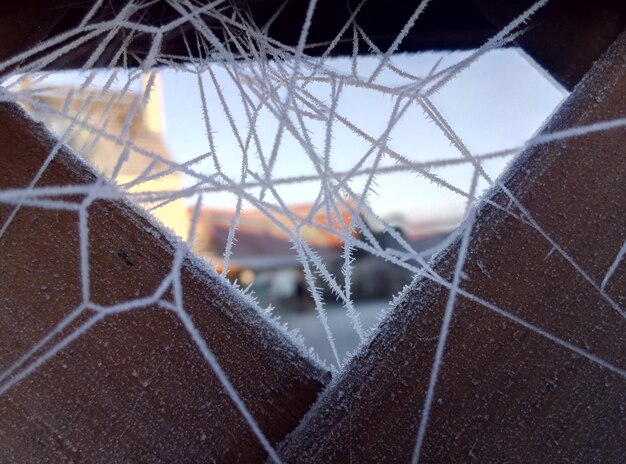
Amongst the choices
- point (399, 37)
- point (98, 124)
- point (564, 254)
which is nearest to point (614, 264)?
point (564, 254)

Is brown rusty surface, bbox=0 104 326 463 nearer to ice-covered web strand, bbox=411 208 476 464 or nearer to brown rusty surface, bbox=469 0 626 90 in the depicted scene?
ice-covered web strand, bbox=411 208 476 464

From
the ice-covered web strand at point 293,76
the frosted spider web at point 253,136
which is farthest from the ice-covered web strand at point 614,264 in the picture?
the ice-covered web strand at point 293,76

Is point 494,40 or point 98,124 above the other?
point 494,40

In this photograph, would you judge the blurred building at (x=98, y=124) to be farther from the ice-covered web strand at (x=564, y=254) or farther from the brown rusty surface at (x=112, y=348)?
the ice-covered web strand at (x=564, y=254)

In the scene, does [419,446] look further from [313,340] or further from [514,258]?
[313,340]

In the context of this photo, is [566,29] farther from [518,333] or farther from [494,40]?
[518,333]

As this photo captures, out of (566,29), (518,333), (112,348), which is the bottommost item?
(112,348)
